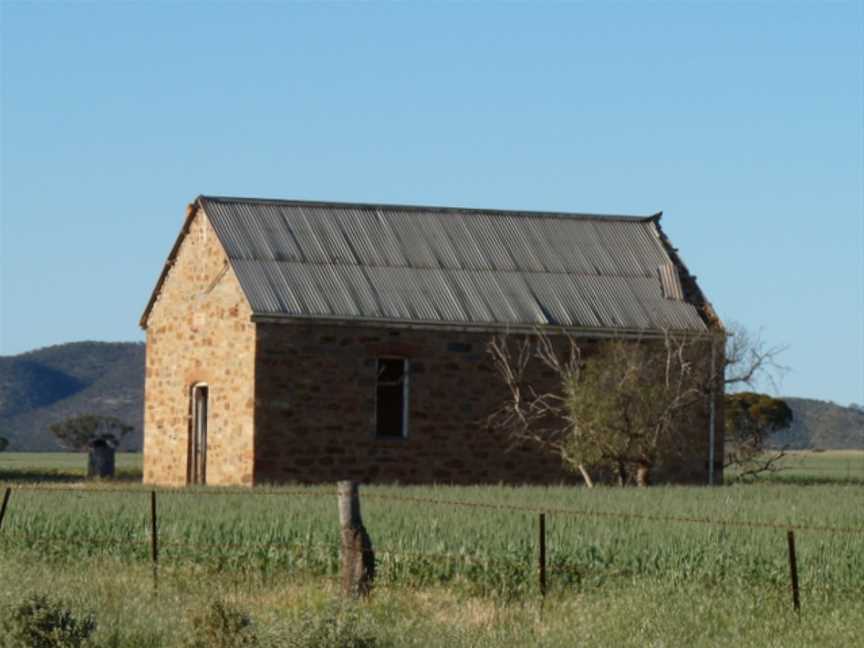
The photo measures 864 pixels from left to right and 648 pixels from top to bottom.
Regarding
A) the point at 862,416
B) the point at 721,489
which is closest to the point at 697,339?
the point at 721,489

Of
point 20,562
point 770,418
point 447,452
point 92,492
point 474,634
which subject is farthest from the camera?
point 770,418

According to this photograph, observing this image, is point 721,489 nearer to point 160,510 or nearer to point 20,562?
point 160,510

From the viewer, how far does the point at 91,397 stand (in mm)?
124750

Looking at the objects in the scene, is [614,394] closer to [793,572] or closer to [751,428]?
[751,428]

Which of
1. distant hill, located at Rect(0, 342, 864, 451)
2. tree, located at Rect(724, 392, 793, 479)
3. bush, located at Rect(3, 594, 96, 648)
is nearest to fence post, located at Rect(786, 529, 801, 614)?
bush, located at Rect(3, 594, 96, 648)

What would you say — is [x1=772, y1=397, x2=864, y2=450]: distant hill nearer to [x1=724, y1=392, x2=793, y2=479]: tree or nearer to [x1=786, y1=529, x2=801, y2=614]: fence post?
[x1=724, y1=392, x2=793, y2=479]: tree

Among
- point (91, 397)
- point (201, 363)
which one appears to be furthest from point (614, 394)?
point (91, 397)

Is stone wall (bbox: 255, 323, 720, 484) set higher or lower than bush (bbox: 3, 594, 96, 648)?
higher

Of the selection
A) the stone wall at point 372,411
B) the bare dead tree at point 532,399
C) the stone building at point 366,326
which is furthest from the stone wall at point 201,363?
the bare dead tree at point 532,399

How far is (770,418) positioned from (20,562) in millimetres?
57918

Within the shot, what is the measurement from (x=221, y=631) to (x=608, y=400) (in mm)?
19756

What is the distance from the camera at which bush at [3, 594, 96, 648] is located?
42.5ft

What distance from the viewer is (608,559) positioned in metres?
18.8

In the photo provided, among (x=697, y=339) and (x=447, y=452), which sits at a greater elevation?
(x=697, y=339)
